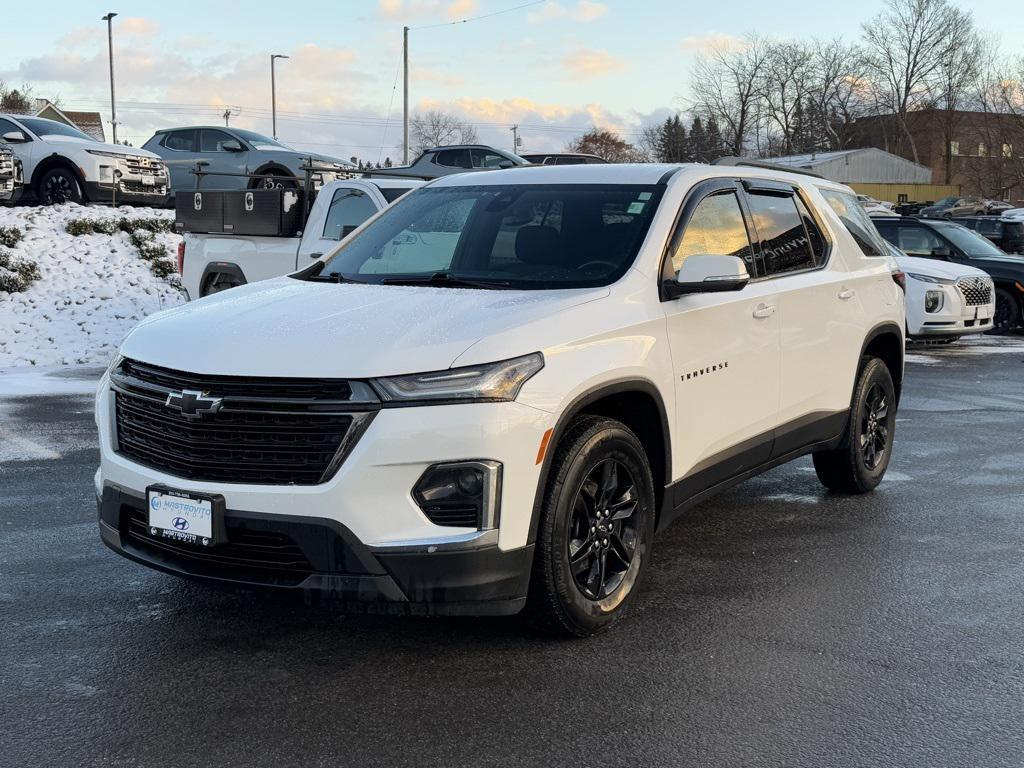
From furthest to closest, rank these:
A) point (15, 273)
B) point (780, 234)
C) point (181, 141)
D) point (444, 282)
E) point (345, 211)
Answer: point (181, 141) < point (15, 273) < point (345, 211) < point (780, 234) < point (444, 282)

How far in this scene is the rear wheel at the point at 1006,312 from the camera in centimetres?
1741

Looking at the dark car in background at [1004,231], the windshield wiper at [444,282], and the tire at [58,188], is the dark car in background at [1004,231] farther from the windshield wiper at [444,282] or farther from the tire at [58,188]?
the windshield wiper at [444,282]

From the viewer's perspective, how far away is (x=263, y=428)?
376cm

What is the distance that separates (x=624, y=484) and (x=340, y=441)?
49.8 inches

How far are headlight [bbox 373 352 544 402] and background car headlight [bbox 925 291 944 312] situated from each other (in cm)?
1230

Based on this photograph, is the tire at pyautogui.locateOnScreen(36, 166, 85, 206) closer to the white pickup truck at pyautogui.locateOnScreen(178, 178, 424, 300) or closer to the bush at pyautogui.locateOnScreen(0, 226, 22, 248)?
the bush at pyautogui.locateOnScreen(0, 226, 22, 248)

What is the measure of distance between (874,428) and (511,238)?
290 cm

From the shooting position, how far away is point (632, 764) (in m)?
3.30

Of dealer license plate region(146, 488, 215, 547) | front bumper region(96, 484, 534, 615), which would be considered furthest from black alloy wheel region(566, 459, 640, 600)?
dealer license plate region(146, 488, 215, 547)

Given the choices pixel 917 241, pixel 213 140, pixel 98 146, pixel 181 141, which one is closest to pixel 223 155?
pixel 213 140

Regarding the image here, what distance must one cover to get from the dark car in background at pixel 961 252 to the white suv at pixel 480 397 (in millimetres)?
12219

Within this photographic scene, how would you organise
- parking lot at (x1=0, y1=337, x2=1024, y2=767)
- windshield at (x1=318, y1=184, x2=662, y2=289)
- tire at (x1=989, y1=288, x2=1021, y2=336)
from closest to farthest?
1. parking lot at (x1=0, y1=337, x2=1024, y2=767)
2. windshield at (x1=318, y1=184, x2=662, y2=289)
3. tire at (x1=989, y1=288, x2=1021, y2=336)

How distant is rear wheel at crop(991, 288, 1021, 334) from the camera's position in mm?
17406

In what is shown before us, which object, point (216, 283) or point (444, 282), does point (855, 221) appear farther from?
point (216, 283)
